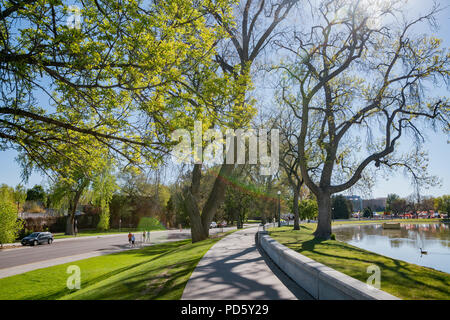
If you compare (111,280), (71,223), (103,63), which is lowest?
(71,223)

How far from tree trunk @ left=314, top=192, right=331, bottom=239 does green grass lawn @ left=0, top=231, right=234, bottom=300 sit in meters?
10.1

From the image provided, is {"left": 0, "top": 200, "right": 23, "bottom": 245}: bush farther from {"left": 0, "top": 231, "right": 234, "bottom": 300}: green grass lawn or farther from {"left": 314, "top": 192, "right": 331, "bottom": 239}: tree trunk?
{"left": 314, "top": 192, "right": 331, "bottom": 239}: tree trunk

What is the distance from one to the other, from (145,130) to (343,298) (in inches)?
276

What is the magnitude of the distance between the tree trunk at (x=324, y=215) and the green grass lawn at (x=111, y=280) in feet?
33.2

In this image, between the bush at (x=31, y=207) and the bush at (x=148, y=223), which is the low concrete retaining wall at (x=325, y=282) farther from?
the bush at (x=31, y=207)

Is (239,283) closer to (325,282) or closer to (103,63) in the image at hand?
(325,282)

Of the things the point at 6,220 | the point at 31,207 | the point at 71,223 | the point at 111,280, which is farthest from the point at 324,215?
the point at 31,207

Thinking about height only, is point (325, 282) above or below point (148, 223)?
above

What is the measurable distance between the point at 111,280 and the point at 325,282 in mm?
7512

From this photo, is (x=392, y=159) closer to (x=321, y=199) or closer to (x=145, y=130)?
(x=321, y=199)

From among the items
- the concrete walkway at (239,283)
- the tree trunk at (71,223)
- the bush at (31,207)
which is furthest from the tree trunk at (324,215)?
the bush at (31,207)

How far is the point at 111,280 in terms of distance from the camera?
390 inches

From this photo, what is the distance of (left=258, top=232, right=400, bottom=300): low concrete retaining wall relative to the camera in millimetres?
4246
